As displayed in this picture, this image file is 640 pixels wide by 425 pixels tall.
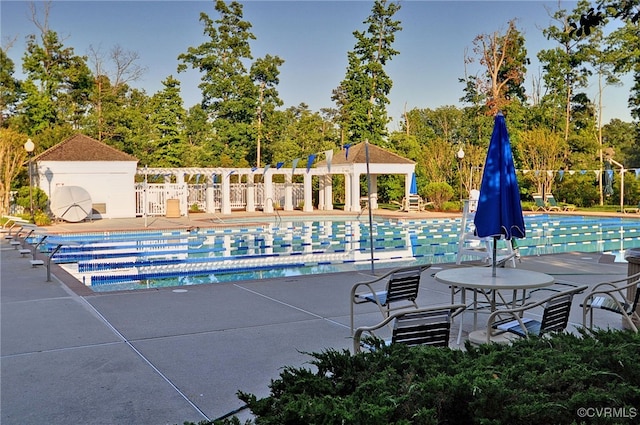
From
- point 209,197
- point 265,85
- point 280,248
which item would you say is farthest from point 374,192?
point 280,248

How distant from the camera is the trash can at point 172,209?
27873 mm

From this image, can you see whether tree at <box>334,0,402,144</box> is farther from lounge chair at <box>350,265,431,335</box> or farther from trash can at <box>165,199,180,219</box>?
lounge chair at <box>350,265,431,335</box>

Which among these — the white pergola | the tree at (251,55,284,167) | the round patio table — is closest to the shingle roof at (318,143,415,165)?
the white pergola

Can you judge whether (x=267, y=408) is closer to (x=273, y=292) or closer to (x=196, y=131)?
(x=273, y=292)

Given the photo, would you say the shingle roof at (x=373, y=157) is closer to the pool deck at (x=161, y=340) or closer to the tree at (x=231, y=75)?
the tree at (x=231, y=75)

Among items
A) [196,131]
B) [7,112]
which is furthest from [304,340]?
[196,131]

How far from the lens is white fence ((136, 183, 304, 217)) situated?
28.9 m

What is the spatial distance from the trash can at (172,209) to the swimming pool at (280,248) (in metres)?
5.13

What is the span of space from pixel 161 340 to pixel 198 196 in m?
27.4

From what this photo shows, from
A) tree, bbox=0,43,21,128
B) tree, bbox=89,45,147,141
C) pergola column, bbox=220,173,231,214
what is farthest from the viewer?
tree, bbox=89,45,147,141

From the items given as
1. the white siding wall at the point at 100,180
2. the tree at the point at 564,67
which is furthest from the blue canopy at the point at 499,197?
the tree at the point at 564,67

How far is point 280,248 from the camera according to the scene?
57.1ft

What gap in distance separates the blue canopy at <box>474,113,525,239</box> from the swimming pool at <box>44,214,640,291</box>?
4.69m

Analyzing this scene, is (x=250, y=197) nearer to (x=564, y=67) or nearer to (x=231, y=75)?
(x=231, y=75)
